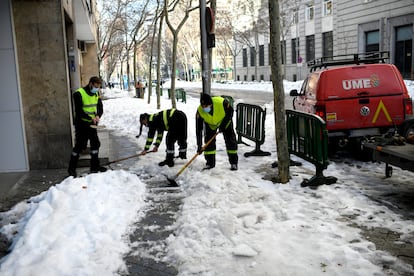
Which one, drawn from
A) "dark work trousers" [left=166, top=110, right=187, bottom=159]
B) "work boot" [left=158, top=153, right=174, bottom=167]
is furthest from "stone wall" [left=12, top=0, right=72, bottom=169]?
"dark work trousers" [left=166, top=110, right=187, bottom=159]

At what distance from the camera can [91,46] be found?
1237 inches

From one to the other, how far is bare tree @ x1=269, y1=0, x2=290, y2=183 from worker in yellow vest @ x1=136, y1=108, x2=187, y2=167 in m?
2.14

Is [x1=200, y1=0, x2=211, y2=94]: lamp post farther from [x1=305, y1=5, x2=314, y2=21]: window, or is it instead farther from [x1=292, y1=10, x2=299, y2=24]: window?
[x1=292, y1=10, x2=299, y2=24]: window

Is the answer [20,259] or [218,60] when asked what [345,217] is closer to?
[20,259]

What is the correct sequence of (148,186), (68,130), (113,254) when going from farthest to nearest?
(68,130) → (148,186) → (113,254)

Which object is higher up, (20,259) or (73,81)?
(73,81)

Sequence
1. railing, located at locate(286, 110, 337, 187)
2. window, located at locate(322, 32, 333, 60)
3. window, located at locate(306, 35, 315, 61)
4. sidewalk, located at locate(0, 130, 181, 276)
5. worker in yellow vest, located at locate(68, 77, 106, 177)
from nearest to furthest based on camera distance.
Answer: sidewalk, located at locate(0, 130, 181, 276) < railing, located at locate(286, 110, 337, 187) < worker in yellow vest, located at locate(68, 77, 106, 177) < window, located at locate(322, 32, 333, 60) < window, located at locate(306, 35, 315, 61)

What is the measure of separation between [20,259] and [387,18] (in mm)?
30416

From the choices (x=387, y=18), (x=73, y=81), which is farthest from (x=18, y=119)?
(x=387, y=18)

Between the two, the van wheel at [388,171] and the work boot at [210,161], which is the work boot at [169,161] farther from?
the van wheel at [388,171]

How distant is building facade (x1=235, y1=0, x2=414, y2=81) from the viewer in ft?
95.1

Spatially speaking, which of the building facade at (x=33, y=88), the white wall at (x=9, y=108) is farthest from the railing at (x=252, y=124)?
the white wall at (x=9, y=108)

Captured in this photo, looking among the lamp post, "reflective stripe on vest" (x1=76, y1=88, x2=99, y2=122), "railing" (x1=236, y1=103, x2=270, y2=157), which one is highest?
the lamp post

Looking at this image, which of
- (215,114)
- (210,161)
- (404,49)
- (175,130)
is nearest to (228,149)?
(210,161)
